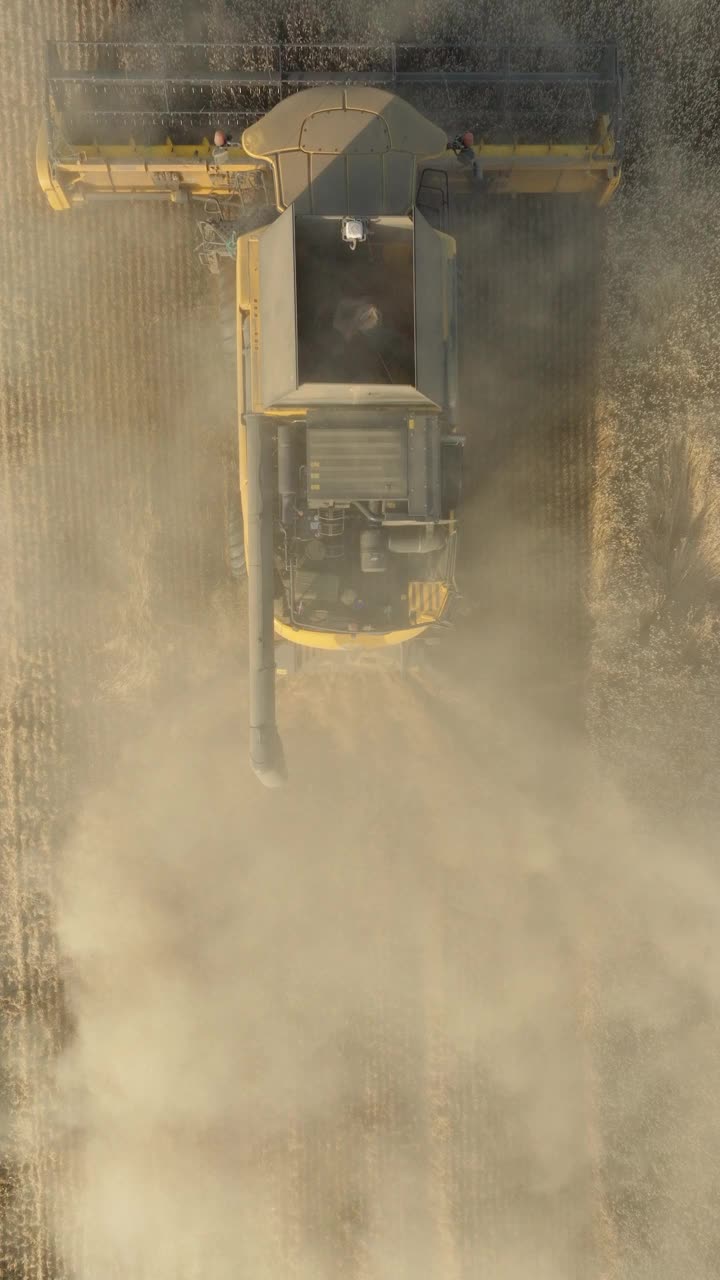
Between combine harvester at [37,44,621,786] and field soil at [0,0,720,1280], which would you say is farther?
field soil at [0,0,720,1280]

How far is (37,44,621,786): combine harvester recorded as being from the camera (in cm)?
431

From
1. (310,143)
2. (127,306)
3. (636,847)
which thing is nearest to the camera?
(310,143)

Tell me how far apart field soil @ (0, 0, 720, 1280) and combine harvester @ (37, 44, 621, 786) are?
0.35 metres

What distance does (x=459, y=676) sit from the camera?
5742 mm

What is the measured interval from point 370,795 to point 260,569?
218 cm

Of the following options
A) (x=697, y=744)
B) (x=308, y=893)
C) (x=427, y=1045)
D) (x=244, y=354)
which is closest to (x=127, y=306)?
(x=244, y=354)

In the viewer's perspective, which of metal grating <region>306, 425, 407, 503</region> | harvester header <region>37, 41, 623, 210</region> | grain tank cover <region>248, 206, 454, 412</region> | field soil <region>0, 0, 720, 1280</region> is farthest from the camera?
field soil <region>0, 0, 720, 1280</region>

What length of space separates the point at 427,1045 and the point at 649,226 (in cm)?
→ 647

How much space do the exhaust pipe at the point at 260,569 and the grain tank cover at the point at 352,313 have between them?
29cm

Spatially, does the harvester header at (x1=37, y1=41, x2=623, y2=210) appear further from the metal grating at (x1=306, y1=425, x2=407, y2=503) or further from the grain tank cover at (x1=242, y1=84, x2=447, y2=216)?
the metal grating at (x1=306, y1=425, x2=407, y2=503)

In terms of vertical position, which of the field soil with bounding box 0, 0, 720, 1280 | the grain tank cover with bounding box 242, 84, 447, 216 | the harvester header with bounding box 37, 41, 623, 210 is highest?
the harvester header with bounding box 37, 41, 623, 210

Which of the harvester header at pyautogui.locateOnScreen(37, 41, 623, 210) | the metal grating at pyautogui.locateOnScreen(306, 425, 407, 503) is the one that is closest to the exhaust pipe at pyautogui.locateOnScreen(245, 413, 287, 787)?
the metal grating at pyautogui.locateOnScreen(306, 425, 407, 503)

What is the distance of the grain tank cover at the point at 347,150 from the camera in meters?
4.48

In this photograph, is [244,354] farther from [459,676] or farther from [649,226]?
[649,226]
